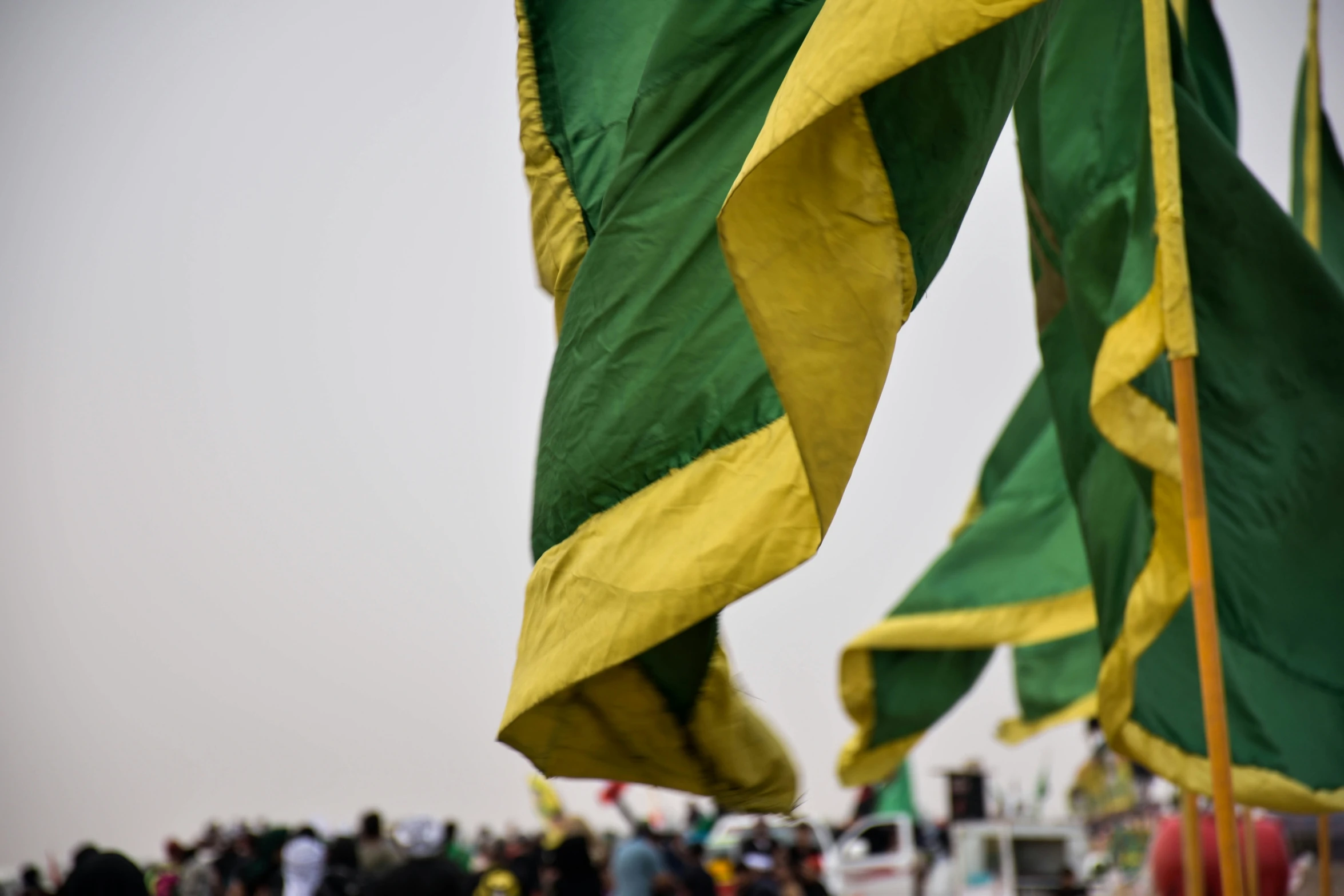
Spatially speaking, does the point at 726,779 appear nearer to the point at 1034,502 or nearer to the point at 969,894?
the point at 1034,502

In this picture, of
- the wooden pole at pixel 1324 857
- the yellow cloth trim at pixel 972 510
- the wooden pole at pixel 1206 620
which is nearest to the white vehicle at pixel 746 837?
the yellow cloth trim at pixel 972 510

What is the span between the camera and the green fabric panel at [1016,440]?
27.7ft

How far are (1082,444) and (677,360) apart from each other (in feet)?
9.02

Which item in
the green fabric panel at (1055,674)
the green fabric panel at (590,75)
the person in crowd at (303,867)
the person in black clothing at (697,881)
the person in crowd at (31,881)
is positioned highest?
the green fabric panel at (590,75)

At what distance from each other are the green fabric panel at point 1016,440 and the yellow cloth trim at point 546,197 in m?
5.49

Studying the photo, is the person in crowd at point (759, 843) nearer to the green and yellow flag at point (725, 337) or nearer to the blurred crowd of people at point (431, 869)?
the blurred crowd of people at point (431, 869)

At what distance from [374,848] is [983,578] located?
4.05 metres

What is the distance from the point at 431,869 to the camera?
5766 mm

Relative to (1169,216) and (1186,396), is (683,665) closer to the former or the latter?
(1186,396)

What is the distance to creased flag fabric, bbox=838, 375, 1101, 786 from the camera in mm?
7355

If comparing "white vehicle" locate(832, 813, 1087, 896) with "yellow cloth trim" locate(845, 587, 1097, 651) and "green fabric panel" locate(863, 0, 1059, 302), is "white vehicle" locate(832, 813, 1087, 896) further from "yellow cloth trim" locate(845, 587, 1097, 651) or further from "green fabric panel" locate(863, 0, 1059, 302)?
"green fabric panel" locate(863, 0, 1059, 302)

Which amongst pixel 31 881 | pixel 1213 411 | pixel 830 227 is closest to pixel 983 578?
pixel 1213 411

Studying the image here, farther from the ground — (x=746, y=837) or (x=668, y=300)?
(x=668, y=300)

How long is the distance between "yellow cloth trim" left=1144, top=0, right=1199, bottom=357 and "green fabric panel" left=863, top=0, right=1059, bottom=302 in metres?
1.20
